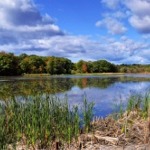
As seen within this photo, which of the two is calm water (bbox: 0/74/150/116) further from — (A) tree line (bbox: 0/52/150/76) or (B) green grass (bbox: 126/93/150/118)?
(A) tree line (bbox: 0/52/150/76)

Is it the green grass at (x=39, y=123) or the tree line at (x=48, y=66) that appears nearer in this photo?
the green grass at (x=39, y=123)

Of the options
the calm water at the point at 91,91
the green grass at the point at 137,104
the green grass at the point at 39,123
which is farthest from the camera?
the calm water at the point at 91,91

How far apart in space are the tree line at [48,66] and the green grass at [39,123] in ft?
246

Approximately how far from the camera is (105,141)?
25.6ft

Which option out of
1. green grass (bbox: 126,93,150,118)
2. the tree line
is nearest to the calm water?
green grass (bbox: 126,93,150,118)

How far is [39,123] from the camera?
26.2ft

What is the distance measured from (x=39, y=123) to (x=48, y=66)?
300 feet

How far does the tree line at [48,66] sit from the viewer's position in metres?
86.2

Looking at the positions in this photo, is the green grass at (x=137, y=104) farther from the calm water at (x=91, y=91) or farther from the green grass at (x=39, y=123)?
the green grass at (x=39, y=123)

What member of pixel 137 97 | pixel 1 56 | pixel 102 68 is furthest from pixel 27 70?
pixel 137 97

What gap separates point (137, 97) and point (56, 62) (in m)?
90.9

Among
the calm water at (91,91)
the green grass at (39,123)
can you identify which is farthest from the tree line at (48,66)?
the green grass at (39,123)

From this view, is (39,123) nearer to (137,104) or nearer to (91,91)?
(137,104)

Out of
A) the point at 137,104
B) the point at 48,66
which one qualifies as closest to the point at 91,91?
the point at 137,104
